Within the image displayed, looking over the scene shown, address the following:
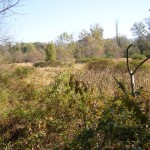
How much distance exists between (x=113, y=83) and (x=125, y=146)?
19.1 ft

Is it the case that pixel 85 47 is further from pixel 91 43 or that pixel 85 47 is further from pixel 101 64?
pixel 101 64

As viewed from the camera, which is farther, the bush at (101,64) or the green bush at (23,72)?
the bush at (101,64)

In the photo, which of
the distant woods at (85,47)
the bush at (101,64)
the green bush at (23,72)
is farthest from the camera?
the distant woods at (85,47)

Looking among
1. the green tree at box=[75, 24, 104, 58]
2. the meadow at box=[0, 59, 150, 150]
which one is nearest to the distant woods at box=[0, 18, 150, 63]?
the green tree at box=[75, 24, 104, 58]

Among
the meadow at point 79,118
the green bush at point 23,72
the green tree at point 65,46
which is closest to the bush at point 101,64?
the green bush at point 23,72

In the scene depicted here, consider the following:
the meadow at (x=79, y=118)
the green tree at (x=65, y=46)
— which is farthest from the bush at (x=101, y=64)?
the green tree at (x=65, y=46)

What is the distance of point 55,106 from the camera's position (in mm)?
7855

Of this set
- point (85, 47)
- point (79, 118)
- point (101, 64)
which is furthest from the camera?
point (85, 47)

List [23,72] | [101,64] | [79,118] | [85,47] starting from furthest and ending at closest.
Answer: [85,47] → [101,64] → [23,72] → [79,118]

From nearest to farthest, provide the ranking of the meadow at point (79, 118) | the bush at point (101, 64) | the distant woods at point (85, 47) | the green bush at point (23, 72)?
the meadow at point (79, 118)
the green bush at point (23, 72)
the bush at point (101, 64)
the distant woods at point (85, 47)

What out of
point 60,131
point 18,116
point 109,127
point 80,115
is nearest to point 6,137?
point 18,116

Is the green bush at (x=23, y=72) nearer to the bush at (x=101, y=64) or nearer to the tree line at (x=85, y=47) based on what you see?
the bush at (x=101, y=64)

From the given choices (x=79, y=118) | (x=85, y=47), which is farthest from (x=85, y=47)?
(x=79, y=118)

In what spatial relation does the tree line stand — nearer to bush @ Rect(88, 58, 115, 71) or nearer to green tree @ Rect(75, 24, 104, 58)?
green tree @ Rect(75, 24, 104, 58)
